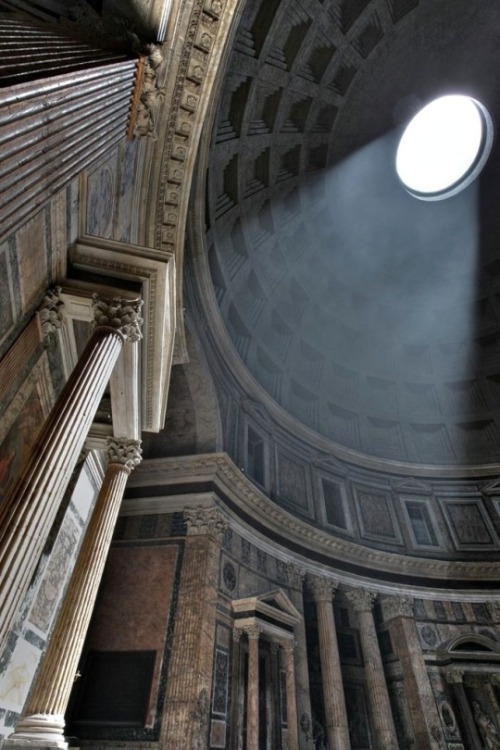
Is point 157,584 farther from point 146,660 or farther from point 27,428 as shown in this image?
point 27,428

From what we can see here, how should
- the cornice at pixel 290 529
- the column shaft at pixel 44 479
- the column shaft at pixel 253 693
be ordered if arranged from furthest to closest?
the cornice at pixel 290 529
the column shaft at pixel 253 693
the column shaft at pixel 44 479

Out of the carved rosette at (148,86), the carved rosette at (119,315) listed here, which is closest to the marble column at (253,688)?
the carved rosette at (119,315)

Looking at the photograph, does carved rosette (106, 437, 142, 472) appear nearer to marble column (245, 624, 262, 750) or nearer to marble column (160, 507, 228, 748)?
marble column (160, 507, 228, 748)

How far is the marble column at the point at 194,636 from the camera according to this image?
314 inches

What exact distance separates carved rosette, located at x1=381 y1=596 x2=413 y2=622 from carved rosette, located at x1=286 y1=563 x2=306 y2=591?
11.8 feet

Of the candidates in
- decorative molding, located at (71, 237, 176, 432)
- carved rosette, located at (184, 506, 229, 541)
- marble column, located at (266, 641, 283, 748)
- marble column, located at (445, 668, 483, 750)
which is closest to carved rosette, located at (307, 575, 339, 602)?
marble column, located at (266, 641, 283, 748)

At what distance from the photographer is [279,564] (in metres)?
12.7

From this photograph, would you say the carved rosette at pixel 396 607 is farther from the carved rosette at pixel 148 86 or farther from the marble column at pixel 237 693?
the carved rosette at pixel 148 86

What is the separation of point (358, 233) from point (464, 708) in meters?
19.1

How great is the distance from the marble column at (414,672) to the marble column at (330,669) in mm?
2337

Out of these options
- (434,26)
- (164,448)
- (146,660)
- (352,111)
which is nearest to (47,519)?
(146,660)

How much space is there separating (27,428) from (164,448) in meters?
7.41

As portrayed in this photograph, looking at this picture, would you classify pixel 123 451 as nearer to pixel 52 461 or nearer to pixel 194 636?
pixel 52 461

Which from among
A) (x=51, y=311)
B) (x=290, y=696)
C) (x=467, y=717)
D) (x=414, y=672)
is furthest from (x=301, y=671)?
(x=51, y=311)
